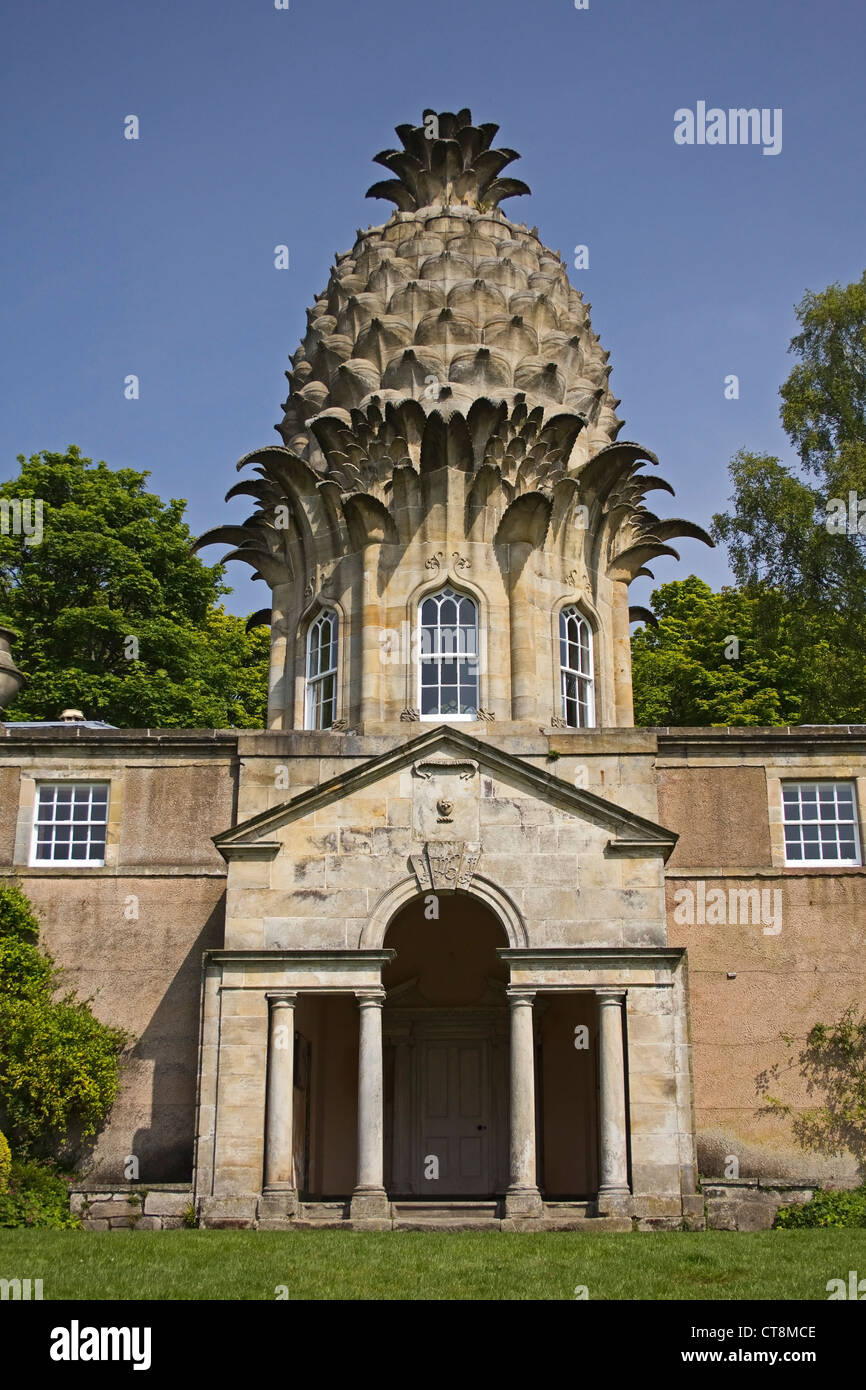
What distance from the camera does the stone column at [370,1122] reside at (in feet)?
69.0

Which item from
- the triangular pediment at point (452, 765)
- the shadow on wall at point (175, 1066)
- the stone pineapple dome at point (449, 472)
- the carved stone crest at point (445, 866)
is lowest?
the shadow on wall at point (175, 1066)

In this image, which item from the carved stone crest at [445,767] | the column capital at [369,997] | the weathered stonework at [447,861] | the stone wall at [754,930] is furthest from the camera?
the stone wall at [754,930]

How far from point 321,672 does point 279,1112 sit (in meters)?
9.33

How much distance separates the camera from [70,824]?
26875mm

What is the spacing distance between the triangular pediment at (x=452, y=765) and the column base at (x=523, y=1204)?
520cm

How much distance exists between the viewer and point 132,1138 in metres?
24.9

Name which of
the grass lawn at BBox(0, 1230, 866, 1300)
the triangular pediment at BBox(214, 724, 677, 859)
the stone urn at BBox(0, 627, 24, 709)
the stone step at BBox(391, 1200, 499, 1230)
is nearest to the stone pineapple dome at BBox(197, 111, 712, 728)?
the triangular pediment at BBox(214, 724, 677, 859)

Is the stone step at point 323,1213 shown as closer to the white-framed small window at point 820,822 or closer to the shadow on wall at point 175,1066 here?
the shadow on wall at point 175,1066

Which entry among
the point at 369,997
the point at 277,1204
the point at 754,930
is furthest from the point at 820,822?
the point at 277,1204

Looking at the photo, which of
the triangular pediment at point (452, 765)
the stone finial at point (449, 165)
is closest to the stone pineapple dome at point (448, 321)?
the stone finial at point (449, 165)

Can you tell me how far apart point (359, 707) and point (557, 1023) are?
6639mm

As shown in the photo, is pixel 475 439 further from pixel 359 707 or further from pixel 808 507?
pixel 808 507
